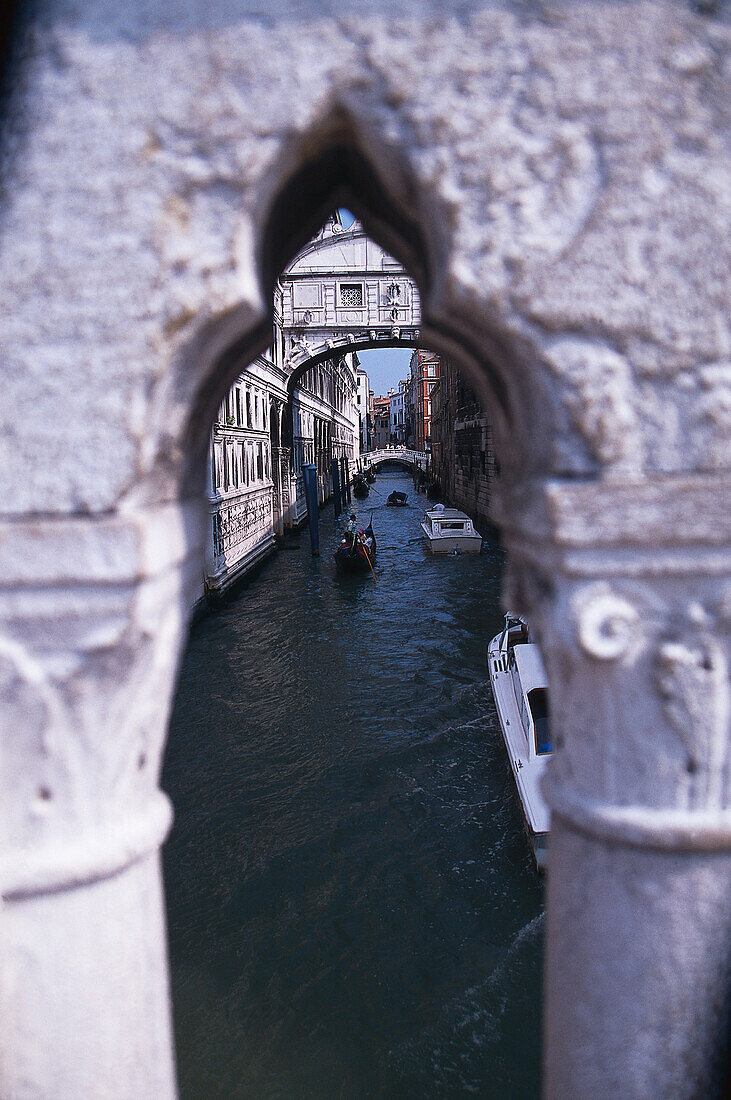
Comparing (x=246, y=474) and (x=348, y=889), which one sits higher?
(x=246, y=474)

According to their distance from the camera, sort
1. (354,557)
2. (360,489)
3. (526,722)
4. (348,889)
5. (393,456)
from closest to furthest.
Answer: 1. (348,889)
2. (526,722)
3. (354,557)
4. (360,489)
5. (393,456)

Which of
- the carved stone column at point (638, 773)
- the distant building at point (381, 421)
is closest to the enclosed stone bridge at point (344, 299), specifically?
the carved stone column at point (638, 773)

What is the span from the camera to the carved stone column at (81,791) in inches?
39.0

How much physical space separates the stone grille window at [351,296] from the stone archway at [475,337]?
12.5 m

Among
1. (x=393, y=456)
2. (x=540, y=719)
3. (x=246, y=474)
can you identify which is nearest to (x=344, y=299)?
(x=246, y=474)

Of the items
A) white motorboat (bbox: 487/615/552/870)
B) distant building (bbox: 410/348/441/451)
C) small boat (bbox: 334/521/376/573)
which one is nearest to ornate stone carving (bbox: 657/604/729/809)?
white motorboat (bbox: 487/615/552/870)

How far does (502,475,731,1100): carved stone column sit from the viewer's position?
38.6 inches

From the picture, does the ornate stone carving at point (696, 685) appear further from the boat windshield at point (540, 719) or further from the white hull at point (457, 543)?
the white hull at point (457, 543)

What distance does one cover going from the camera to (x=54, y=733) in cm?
102

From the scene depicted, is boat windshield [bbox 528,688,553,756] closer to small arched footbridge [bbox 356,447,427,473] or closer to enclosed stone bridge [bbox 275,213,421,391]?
enclosed stone bridge [bbox 275,213,421,391]

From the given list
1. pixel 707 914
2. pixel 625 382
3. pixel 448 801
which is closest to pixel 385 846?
pixel 448 801

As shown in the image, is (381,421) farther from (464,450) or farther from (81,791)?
(81,791)

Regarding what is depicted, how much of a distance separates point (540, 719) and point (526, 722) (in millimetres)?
96

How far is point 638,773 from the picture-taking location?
1029 millimetres
